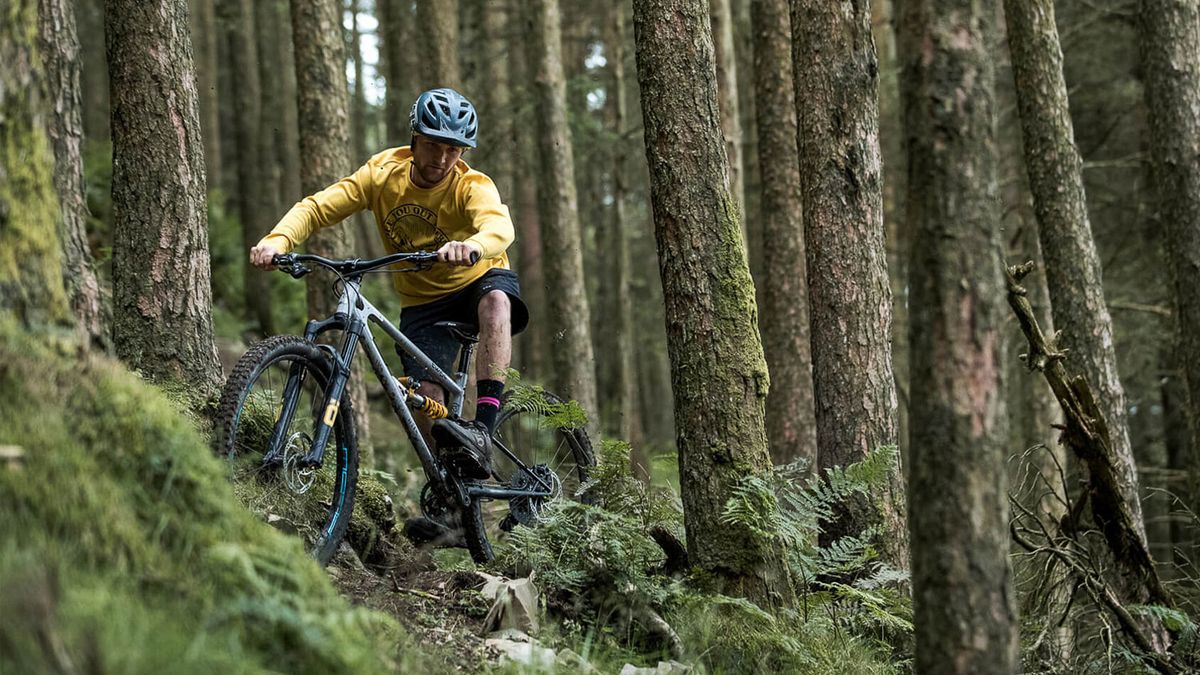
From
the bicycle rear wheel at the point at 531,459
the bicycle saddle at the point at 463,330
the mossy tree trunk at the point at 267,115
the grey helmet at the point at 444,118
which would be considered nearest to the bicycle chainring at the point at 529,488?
the bicycle rear wheel at the point at 531,459

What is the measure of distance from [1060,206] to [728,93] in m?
4.64

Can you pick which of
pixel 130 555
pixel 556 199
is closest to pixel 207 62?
pixel 556 199

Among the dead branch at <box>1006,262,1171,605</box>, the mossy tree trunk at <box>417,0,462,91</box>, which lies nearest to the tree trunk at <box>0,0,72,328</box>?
the dead branch at <box>1006,262,1171,605</box>

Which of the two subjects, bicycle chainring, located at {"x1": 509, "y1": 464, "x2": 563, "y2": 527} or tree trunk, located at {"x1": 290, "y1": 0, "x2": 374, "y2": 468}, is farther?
tree trunk, located at {"x1": 290, "y1": 0, "x2": 374, "y2": 468}

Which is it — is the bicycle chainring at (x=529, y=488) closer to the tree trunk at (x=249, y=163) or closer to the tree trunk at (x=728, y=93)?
the tree trunk at (x=728, y=93)

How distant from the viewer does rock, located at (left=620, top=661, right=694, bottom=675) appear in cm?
459

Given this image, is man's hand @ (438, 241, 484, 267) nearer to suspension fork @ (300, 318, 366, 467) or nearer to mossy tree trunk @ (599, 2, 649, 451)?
suspension fork @ (300, 318, 366, 467)

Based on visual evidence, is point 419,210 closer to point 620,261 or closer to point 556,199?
point 556,199

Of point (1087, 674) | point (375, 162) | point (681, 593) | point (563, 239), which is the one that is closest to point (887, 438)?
point (1087, 674)

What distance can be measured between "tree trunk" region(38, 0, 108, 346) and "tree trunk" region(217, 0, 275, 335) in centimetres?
1007

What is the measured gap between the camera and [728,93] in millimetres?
13031

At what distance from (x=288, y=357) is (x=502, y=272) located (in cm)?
193

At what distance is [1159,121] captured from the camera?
32.2 feet

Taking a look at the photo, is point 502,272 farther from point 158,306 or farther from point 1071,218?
point 1071,218
